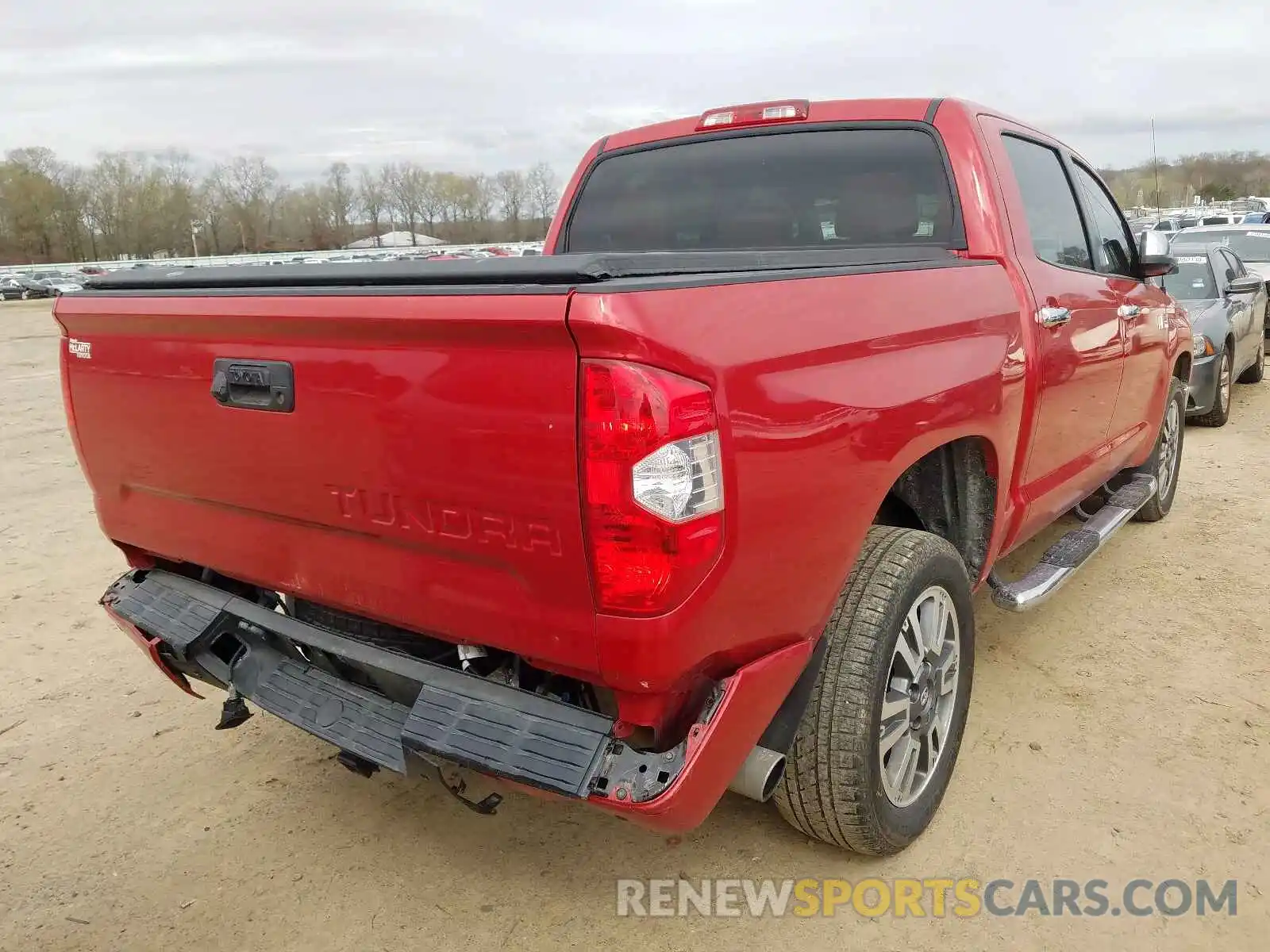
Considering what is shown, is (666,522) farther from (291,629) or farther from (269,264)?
(269,264)

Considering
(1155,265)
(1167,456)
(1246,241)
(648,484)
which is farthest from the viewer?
(1246,241)

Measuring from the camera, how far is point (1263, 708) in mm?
3453

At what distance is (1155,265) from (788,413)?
314 cm

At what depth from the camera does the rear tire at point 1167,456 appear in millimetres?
5250

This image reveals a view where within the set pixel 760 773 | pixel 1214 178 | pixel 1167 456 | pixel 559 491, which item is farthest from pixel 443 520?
pixel 1214 178

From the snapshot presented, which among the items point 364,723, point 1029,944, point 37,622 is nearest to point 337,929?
point 364,723

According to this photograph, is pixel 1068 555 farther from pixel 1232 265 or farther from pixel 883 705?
pixel 1232 265

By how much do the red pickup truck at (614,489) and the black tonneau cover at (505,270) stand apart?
0.01m

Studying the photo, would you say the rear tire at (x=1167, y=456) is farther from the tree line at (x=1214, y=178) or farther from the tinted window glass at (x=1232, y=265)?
the tree line at (x=1214, y=178)

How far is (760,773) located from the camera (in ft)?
7.25

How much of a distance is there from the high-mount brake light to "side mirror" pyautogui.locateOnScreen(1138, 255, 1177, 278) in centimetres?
182

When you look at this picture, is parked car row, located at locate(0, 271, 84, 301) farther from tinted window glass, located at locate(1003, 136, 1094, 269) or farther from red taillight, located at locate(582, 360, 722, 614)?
red taillight, located at locate(582, 360, 722, 614)

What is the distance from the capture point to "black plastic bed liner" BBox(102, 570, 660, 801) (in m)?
1.98

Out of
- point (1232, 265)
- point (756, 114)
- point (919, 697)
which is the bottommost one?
point (919, 697)
